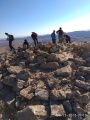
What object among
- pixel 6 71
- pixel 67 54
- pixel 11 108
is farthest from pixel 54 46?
pixel 11 108

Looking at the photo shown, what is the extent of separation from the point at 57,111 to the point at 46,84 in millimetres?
2935

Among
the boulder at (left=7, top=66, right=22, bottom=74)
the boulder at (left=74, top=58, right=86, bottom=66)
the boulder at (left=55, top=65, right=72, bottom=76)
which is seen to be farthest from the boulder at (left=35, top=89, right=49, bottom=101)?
the boulder at (left=74, top=58, right=86, bottom=66)

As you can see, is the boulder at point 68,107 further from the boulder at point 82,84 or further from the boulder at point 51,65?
the boulder at point 51,65

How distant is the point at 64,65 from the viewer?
17.4 metres

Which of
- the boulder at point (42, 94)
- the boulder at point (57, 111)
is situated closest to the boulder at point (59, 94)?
the boulder at point (42, 94)

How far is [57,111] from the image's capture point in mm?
13031

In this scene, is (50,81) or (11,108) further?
(50,81)

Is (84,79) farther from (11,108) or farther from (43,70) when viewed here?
(11,108)

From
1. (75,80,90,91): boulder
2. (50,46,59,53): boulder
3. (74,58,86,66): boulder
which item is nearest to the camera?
(75,80,90,91): boulder

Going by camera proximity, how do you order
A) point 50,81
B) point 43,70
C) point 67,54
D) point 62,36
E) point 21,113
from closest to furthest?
1. point 21,113
2. point 50,81
3. point 43,70
4. point 67,54
5. point 62,36

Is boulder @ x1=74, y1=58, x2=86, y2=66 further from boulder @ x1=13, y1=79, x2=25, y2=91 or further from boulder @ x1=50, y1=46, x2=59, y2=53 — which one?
boulder @ x1=13, y1=79, x2=25, y2=91

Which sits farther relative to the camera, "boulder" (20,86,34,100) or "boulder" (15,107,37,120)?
"boulder" (20,86,34,100)

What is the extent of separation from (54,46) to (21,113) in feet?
29.3

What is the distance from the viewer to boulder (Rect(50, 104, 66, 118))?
1283 centimetres
